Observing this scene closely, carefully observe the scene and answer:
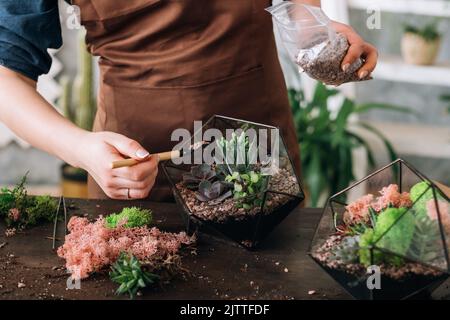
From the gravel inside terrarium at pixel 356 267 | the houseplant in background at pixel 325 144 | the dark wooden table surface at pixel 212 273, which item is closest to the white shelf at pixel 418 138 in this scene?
the houseplant in background at pixel 325 144

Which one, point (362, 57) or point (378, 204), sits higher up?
point (362, 57)

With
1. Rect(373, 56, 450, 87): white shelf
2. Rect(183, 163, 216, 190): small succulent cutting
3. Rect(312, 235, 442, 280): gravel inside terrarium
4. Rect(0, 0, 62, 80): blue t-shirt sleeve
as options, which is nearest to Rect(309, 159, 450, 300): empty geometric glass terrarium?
Rect(312, 235, 442, 280): gravel inside terrarium

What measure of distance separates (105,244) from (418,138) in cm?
220

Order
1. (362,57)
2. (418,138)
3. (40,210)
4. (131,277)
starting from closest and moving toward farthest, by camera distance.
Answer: (131,277) < (40,210) < (362,57) < (418,138)

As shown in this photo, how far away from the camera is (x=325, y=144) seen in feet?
9.60

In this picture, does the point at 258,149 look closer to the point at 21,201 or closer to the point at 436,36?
the point at 21,201

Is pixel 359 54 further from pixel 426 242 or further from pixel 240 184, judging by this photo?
pixel 426 242

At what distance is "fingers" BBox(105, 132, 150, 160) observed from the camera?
1272mm

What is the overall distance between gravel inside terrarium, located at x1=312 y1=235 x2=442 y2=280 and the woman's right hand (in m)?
Answer: 0.38

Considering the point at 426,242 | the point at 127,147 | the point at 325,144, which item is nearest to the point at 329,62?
the point at 127,147

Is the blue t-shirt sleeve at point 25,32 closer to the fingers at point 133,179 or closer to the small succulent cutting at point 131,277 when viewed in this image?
the fingers at point 133,179

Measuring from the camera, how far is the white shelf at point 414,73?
2.93 meters

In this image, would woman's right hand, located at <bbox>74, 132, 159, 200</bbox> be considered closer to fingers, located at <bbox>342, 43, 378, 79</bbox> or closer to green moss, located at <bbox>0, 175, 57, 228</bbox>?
green moss, located at <bbox>0, 175, 57, 228</bbox>

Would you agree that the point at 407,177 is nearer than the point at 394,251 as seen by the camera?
No
